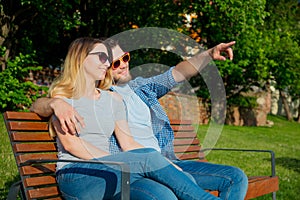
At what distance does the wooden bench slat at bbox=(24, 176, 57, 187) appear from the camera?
114 inches

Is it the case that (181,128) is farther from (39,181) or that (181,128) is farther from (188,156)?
(39,181)

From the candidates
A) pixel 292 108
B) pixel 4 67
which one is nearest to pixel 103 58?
pixel 4 67

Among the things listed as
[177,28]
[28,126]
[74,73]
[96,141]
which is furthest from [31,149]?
[177,28]

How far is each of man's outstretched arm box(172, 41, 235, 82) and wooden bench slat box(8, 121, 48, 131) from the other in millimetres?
928

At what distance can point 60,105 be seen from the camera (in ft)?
9.18

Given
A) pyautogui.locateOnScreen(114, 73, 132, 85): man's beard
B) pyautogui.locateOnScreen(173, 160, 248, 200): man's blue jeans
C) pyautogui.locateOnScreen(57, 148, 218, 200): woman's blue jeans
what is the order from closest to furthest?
pyautogui.locateOnScreen(57, 148, 218, 200): woman's blue jeans < pyautogui.locateOnScreen(173, 160, 248, 200): man's blue jeans < pyautogui.locateOnScreen(114, 73, 132, 85): man's beard

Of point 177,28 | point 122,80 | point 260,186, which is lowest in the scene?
point 260,186

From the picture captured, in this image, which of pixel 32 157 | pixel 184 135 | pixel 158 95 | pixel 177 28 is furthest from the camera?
pixel 177 28

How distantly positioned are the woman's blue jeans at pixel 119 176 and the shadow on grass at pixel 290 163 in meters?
5.52

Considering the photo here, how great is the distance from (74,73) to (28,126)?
1.54 feet

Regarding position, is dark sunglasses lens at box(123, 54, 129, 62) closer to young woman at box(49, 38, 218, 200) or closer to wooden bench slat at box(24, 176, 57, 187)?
young woman at box(49, 38, 218, 200)

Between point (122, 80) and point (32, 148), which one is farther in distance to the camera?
point (122, 80)

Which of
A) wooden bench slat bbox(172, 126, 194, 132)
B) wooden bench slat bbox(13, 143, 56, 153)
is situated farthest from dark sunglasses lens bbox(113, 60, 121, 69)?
wooden bench slat bbox(172, 126, 194, 132)

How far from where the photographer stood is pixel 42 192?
289 centimetres
